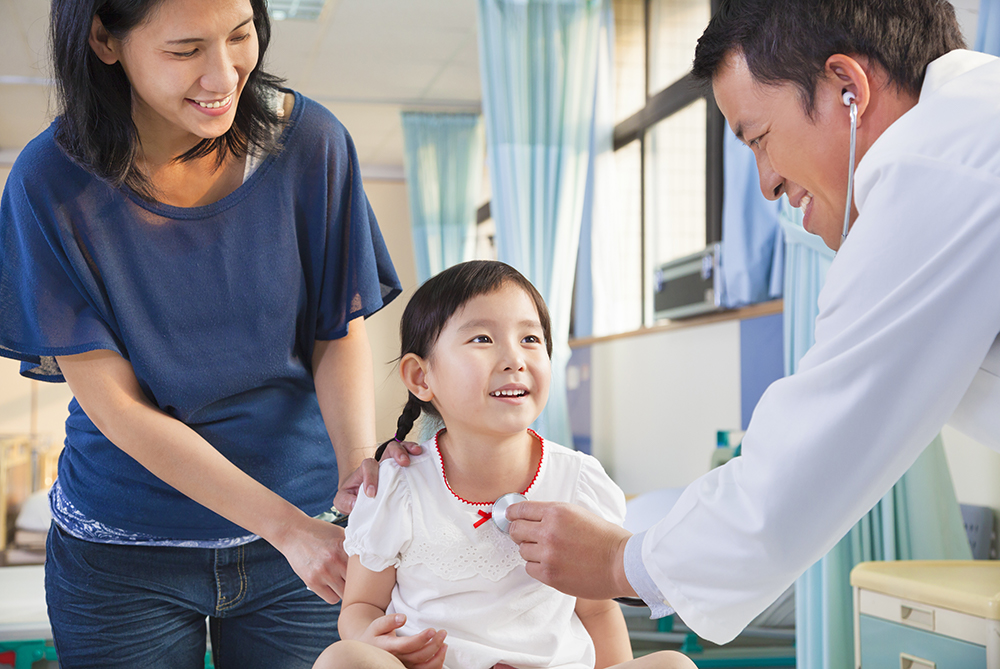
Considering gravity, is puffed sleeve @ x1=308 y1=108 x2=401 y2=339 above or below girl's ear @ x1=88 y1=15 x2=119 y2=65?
below

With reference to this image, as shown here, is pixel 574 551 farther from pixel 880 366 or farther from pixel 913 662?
pixel 913 662

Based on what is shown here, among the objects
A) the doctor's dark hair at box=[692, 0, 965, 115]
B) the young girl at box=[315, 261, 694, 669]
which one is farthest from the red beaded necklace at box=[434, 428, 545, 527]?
the doctor's dark hair at box=[692, 0, 965, 115]

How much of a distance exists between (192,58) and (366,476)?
55cm

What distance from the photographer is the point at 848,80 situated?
0.96 metres

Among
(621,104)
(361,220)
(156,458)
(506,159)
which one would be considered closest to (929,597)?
(361,220)

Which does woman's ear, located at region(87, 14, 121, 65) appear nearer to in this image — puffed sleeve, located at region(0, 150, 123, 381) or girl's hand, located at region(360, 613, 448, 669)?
puffed sleeve, located at region(0, 150, 123, 381)

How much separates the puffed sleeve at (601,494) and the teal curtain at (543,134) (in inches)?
125

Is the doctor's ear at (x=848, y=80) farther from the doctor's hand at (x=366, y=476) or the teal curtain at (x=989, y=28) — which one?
the teal curtain at (x=989, y=28)

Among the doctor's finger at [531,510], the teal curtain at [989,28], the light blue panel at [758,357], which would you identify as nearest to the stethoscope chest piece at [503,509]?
the doctor's finger at [531,510]

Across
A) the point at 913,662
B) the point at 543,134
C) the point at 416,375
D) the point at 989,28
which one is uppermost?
the point at 543,134

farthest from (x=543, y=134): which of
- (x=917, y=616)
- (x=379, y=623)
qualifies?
(x=379, y=623)

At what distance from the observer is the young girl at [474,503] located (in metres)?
1.05

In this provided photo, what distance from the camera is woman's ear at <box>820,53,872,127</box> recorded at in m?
0.95

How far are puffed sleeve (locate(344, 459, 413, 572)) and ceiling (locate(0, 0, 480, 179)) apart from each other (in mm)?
3233
